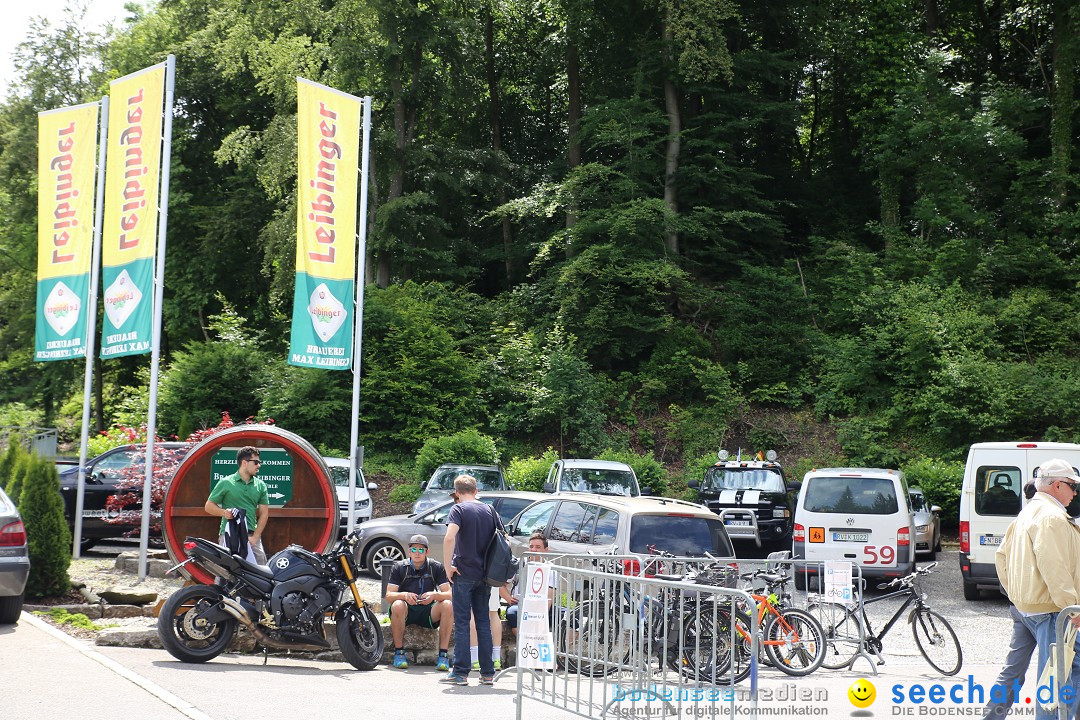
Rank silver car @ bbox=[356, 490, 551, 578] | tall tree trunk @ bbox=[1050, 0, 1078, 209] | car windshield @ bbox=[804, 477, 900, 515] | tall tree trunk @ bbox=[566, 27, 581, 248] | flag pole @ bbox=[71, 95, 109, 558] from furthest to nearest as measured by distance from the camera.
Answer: tall tree trunk @ bbox=[566, 27, 581, 248], tall tree trunk @ bbox=[1050, 0, 1078, 209], flag pole @ bbox=[71, 95, 109, 558], silver car @ bbox=[356, 490, 551, 578], car windshield @ bbox=[804, 477, 900, 515]

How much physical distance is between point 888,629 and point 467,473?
37.5 feet

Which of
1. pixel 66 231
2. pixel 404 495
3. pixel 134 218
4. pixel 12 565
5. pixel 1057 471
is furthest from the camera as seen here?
pixel 404 495

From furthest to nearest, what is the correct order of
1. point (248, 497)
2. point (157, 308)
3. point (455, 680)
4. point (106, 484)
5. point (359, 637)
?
point (106, 484) → point (157, 308) → point (248, 497) → point (359, 637) → point (455, 680)

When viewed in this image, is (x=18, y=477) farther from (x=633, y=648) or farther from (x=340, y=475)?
(x=633, y=648)

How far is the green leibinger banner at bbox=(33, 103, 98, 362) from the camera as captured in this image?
16875mm

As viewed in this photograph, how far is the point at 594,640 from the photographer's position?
7359 millimetres

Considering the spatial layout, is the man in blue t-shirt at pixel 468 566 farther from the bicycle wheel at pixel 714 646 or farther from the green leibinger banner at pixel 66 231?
the green leibinger banner at pixel 66 231

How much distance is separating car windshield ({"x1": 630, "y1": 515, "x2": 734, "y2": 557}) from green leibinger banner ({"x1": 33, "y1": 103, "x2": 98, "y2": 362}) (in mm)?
10083

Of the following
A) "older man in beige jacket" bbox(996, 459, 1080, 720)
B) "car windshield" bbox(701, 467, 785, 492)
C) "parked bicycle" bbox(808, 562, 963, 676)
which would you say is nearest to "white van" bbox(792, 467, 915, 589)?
"car windshield" bbox(701, 467, 785, 492)

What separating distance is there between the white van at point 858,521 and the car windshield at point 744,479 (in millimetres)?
3682

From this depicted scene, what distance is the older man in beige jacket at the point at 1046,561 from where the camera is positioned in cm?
661

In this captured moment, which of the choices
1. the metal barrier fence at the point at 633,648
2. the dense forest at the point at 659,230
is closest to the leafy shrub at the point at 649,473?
the dense forest at the point at 659,230

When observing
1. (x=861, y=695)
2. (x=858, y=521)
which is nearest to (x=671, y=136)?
(x=858, y=521)

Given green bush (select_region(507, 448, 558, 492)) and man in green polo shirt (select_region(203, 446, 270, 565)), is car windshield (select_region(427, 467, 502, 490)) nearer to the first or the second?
green bush (select_region(507, 448, 558, 492))
